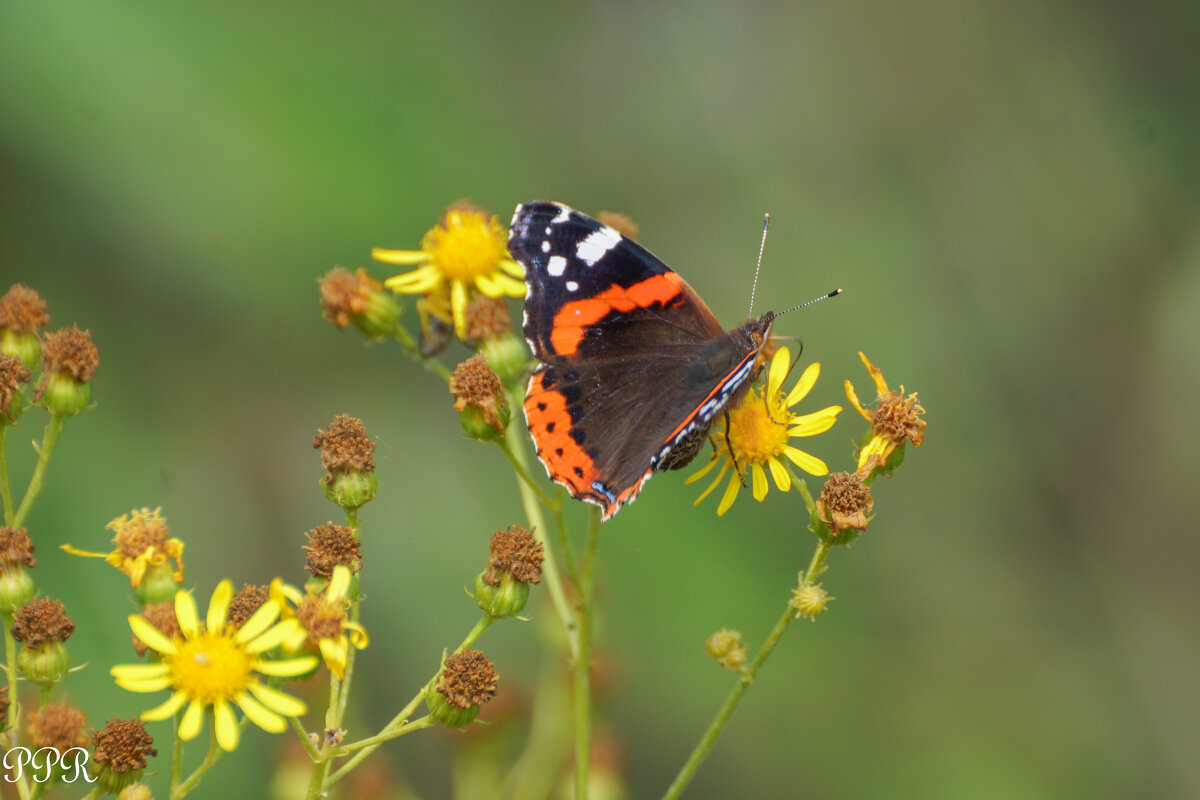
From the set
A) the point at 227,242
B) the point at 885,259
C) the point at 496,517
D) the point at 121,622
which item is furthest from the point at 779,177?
the point at 121,622

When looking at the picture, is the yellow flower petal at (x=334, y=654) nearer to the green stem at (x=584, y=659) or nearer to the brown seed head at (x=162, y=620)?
the brown seed head at (x=162, y=620)

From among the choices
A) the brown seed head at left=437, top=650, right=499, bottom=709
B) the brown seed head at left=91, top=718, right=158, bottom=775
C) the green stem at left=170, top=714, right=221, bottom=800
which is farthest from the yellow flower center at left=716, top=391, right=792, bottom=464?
the brown seed head at left=91, top=718, right=158, bottom=775

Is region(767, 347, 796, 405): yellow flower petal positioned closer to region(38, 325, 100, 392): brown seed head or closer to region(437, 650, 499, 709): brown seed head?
region(437, 650, 499, 709): brown seed head

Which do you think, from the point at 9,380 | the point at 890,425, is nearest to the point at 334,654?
the point at 9,380

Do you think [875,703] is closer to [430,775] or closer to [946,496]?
[946,496]

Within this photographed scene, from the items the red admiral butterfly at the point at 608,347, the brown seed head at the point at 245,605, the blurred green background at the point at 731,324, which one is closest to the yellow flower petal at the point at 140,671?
the brown seed head at the point at 245,605
